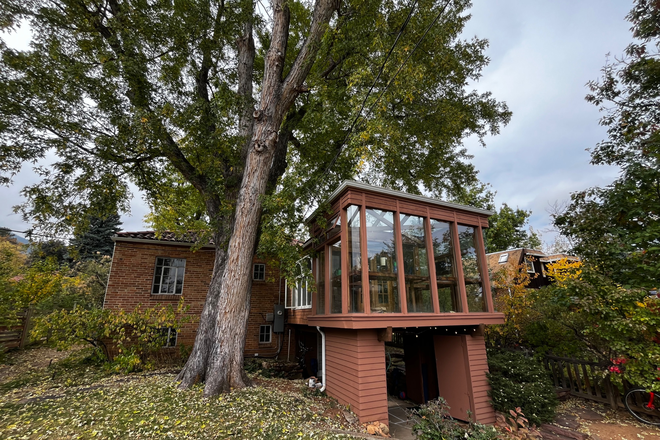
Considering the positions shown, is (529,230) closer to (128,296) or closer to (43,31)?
(128,296)

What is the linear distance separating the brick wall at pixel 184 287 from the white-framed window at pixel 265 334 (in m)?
0.13

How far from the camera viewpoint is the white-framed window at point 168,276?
988 centimetres

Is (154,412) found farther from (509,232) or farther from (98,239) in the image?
(509,232)

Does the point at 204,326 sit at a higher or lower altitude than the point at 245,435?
higher

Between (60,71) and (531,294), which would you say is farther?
(531,294)

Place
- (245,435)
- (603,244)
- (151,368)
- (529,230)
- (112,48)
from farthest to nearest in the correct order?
1. (529,230)
2. (151,368)
3. (112,48)
4. (603,244)
5. (245,435)

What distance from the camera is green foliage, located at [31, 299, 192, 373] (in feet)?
23.3

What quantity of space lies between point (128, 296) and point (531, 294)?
13244mm

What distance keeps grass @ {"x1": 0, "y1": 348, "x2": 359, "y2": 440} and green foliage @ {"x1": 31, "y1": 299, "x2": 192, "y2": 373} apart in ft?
3.91

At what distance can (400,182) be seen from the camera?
11.3m

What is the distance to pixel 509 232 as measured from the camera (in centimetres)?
2406

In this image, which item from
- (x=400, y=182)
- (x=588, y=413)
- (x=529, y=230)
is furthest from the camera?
(x=529, y=230)

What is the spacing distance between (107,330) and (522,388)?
10.1 m

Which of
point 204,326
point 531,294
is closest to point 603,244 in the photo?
point 531,294
